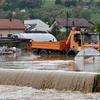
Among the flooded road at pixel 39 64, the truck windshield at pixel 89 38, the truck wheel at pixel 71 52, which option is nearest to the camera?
the flooded road at pixel 39 64

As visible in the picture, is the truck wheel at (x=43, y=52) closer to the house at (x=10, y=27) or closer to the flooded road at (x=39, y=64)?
the flooded road at (x=39, y=64)

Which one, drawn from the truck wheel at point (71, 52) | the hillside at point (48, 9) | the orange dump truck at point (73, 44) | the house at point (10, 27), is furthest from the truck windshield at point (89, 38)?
the hillside at point (48, 9)

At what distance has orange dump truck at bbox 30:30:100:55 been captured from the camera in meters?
36.6

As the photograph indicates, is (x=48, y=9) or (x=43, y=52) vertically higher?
(x=43, y=52)

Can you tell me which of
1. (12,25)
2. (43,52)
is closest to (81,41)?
(43,52)

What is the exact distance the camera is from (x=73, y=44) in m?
37.3

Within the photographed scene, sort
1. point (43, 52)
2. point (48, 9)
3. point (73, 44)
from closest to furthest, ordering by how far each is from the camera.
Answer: point (73, 44)
point (43, 52)
point (48, 9)

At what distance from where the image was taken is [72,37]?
37625 mm

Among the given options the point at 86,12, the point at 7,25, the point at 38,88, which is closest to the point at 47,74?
the point at 38,88

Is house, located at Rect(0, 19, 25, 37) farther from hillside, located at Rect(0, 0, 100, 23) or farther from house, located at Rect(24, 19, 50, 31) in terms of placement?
hillside, located at Rect(0, 0, 100, 23)

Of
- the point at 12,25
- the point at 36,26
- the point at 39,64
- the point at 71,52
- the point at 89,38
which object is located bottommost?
the point at 36,26

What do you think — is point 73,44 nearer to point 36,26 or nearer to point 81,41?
point 81,41

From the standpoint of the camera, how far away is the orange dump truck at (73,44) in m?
36.6

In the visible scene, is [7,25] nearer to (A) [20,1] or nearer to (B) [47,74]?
(A) [20,1]
